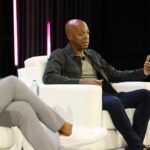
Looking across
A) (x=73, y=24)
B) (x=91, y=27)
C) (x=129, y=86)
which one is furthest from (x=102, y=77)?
(x=91, y=27)

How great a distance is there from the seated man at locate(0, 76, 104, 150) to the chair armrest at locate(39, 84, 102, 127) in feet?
1.33

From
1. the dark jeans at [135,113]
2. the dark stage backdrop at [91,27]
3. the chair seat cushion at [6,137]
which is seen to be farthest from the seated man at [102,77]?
the dark stage backdrop at [91,27]

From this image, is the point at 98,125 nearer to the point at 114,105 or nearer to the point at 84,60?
the point at 114,105

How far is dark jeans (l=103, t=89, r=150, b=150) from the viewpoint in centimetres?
286

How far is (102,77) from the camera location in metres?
3.41

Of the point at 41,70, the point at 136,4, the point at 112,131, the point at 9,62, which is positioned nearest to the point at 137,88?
the point at 112,131

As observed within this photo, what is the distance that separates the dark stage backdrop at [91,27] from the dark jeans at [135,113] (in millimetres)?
1951

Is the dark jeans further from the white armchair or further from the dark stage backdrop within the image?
the dark stage backdrop

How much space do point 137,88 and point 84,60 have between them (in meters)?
0.47

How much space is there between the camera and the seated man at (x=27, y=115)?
7.61 ft

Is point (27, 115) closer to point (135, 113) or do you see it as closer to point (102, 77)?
point (135, 113)

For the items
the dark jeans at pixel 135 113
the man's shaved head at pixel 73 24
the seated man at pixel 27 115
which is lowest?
the dark jeans at pixel 135 113

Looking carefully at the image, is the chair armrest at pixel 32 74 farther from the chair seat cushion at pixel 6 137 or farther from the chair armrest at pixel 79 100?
the chair seat cushion at pixel 6 137

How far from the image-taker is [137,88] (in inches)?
133
